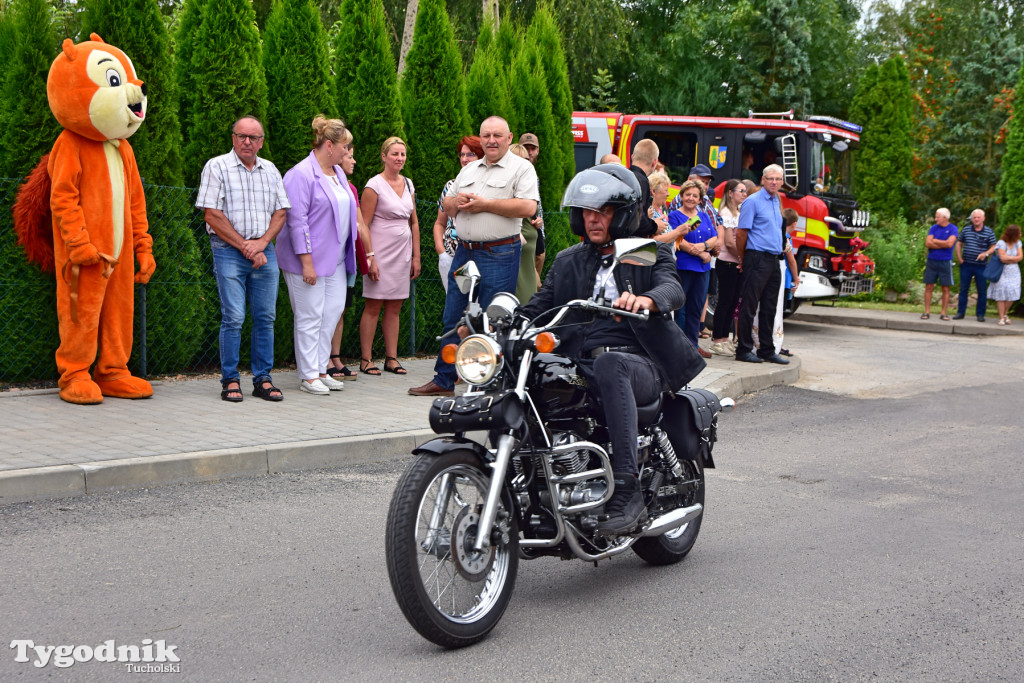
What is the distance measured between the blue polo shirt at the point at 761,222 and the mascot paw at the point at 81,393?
22.7 feet

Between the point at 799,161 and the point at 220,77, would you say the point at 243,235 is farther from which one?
the point at 799,161

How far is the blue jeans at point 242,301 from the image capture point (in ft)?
27.8

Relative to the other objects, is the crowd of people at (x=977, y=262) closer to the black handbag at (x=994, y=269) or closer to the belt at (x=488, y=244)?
the black handbag at (x=994, y=269)

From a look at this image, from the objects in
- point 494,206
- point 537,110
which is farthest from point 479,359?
point 537,110

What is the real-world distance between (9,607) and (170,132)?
6.07m

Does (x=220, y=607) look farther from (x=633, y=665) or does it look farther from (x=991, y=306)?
(x=991, y=306)

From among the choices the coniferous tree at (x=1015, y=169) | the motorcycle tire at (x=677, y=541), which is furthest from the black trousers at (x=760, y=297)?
the coniferous tree at (x=1015, y=169)

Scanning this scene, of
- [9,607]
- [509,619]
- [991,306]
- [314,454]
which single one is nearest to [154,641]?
[9,607]

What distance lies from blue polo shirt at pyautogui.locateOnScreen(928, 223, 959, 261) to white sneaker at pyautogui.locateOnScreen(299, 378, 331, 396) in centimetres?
1361

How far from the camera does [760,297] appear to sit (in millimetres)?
→ 12258

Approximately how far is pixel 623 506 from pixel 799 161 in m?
14.6

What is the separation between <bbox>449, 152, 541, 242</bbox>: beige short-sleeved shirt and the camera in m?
8.58

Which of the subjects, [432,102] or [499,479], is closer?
[499,479]

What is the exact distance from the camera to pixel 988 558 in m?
5.30
